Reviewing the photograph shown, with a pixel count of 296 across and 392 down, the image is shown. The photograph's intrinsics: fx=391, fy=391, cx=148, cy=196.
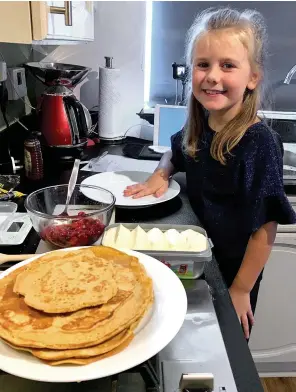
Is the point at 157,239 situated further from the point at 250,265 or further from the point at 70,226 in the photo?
the point at 250,265

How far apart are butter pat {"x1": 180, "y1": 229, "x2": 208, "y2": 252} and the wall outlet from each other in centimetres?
117

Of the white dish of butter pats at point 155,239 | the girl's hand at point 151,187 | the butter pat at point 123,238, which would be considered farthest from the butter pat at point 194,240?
the girl's hand at point 151,187

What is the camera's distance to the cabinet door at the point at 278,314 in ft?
4.76

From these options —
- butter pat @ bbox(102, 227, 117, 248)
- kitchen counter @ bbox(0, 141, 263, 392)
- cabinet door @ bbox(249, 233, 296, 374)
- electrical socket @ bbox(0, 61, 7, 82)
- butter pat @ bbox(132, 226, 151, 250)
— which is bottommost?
cabinet door @ bbox(249, 233, 296, 374)

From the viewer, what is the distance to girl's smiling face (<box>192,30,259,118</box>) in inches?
38.8

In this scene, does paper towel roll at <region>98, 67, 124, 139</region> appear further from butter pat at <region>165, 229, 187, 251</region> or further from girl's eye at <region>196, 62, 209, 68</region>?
butter pat at <region>165, 229, 187, 251</region>

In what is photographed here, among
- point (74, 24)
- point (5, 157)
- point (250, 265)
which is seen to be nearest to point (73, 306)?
point (250, 265)

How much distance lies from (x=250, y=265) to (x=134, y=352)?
597 millimetres

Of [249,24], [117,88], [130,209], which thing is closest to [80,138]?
[117,88]

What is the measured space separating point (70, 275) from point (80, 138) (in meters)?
0.99

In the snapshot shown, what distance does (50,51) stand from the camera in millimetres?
1909

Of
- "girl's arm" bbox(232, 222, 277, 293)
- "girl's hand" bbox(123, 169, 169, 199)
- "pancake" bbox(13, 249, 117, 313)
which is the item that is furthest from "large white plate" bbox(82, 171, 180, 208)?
"pancake" bbox(13, 249, 117, 313)

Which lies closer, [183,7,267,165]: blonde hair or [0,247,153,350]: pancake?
[0,247,153,350]: pancake

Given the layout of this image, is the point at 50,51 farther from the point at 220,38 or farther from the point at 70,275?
the point at 70,275
